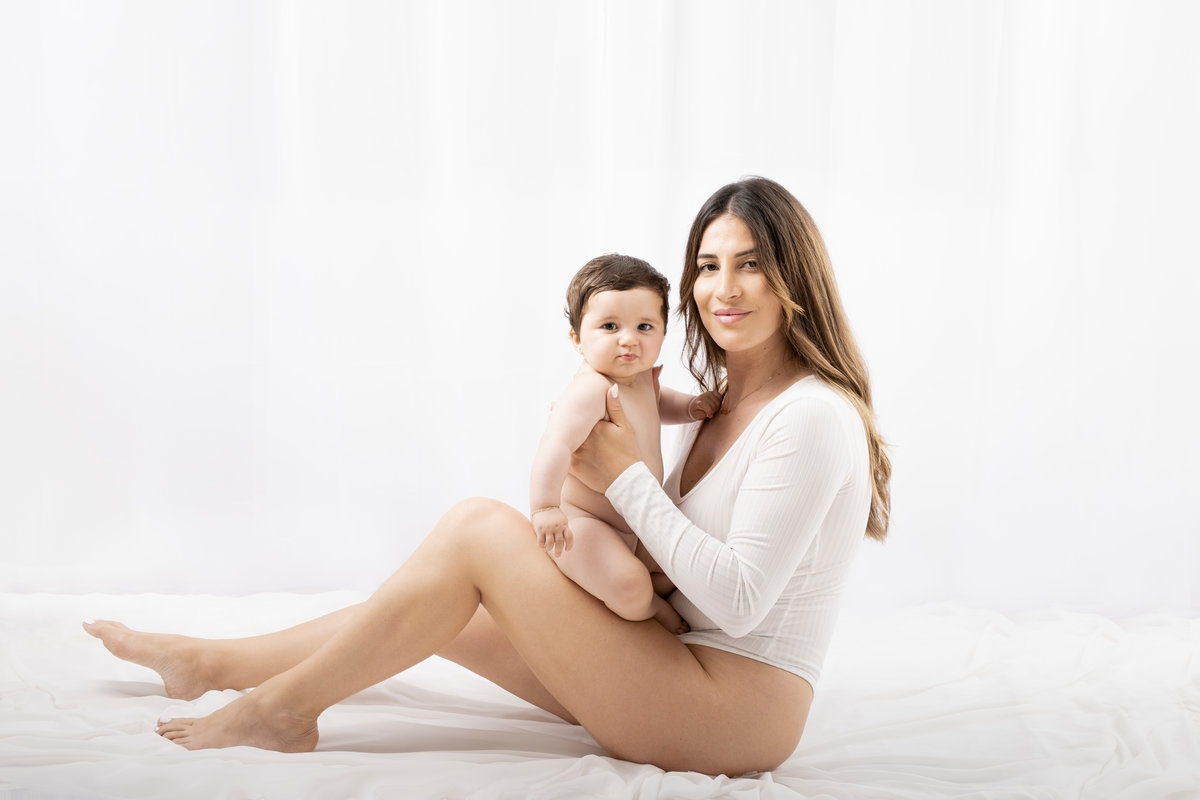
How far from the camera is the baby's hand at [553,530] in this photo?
69.3 inches

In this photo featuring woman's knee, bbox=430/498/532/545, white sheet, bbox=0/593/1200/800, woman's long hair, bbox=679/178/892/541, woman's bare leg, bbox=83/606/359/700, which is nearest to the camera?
white sheet, bbox=0/593/1200/800

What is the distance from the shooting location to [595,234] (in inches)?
142

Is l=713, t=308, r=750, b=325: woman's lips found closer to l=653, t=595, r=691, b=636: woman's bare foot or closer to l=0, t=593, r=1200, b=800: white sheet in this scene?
l=653, t=595, r=691, b=636: woman's bare foot

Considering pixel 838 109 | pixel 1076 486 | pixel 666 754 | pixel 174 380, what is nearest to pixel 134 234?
pixel 174 380

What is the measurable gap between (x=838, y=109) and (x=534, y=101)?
1033 millimetres

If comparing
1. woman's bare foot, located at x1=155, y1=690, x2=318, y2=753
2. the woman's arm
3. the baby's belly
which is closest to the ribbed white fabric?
the woman's arm

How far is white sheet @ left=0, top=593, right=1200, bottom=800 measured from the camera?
1707 mm

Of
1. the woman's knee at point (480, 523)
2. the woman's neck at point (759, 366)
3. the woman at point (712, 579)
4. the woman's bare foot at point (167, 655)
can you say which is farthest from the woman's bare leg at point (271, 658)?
the woman's neck at point (759, 366)

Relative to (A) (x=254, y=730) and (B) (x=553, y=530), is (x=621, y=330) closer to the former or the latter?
(B) (x=553, y=530)

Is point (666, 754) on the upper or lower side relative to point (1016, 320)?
lower

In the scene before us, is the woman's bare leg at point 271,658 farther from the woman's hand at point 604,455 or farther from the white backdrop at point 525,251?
the white backdrop at point 525,251

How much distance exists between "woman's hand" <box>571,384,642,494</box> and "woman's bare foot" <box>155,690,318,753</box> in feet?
2.13

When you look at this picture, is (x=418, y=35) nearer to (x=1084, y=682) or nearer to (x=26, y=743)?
(x=26, y=743)

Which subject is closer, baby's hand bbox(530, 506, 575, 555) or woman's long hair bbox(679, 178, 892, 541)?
baby's hand bbox(530, 506, 575, 555)
